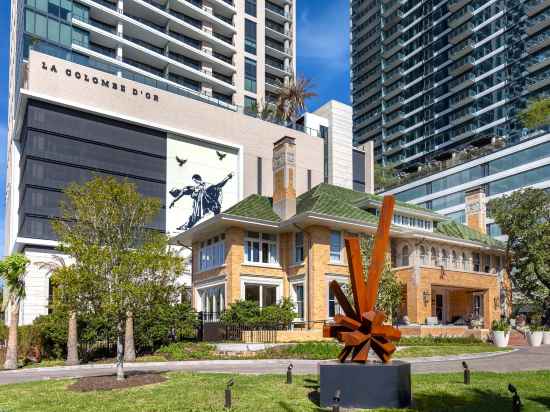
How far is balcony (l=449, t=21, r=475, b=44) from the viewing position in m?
107

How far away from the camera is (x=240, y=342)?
28.2 meters

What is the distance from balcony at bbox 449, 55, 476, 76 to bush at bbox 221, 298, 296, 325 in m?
87.0

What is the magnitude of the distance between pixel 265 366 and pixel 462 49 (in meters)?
97.3

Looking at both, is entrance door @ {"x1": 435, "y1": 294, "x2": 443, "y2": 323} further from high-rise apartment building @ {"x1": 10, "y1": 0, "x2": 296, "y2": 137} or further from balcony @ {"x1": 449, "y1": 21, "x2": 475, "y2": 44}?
balcony @ {"x1": 449, "y1": 21, "x2": 475, "y2": 44}

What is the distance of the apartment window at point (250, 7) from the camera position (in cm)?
8762

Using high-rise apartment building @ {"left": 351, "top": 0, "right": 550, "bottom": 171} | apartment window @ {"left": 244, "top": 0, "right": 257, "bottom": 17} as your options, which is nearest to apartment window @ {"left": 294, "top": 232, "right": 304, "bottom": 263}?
high-rise apartment building @ {"left": 351, "top": 0, "right": 550, "bottom": 171}

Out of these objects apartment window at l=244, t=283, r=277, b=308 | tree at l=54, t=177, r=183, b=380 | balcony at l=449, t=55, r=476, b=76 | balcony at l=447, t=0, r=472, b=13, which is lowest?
apartment window at l=244, t=283, r=277, b=308

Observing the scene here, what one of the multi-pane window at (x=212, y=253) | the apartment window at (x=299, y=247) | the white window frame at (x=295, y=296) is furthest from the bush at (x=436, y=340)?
the multi-pane window at (x=212, y=253)

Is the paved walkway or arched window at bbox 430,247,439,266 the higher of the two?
arched window at bbox 430,247,439,266

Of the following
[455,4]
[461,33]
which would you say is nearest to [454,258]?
[461,33]

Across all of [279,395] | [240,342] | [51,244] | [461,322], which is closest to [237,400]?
[279,395]

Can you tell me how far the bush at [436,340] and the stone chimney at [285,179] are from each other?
9329 millimetres

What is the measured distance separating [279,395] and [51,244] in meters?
43.1

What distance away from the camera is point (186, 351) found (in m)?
26.8
